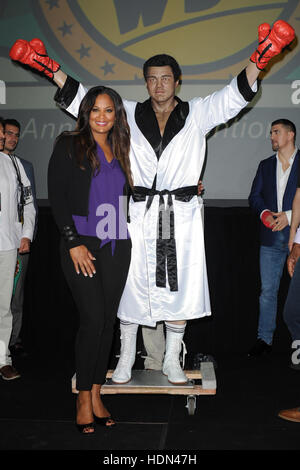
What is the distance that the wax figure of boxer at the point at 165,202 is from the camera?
3.03m

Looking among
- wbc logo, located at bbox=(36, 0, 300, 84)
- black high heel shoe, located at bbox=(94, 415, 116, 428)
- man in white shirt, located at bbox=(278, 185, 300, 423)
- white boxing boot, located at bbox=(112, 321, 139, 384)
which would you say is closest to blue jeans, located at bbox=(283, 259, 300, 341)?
man in white shirt, located at bbox=(278, 185, 300, 423)

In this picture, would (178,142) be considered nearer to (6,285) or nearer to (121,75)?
(6,285)

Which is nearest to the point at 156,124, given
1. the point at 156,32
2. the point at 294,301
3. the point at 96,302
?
the point at 96,302

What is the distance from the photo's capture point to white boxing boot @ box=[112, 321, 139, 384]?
10.1 ft

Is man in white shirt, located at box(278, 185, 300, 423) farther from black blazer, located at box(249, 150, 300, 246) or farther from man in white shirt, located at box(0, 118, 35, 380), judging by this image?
man in white shirt, located at box(0, 118, 35, 380)

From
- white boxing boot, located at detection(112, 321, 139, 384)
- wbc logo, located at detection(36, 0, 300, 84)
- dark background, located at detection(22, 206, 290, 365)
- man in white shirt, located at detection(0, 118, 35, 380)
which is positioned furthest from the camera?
wbc logo, located at detection(36, 0, 300, 84)

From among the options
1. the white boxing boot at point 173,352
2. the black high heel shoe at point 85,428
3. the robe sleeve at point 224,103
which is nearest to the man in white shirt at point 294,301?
the white boxing boot at point 173,352

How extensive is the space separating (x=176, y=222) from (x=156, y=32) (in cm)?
228

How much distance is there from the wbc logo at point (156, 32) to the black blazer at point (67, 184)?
2.39 meters

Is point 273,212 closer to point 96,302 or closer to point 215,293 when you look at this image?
point 215,293

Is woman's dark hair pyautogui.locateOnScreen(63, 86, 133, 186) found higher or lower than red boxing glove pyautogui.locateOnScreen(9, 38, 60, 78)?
lower

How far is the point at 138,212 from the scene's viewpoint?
3066 millimetres

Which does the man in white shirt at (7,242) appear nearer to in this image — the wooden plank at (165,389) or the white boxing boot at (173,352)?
the wooden plank at (165,389)
